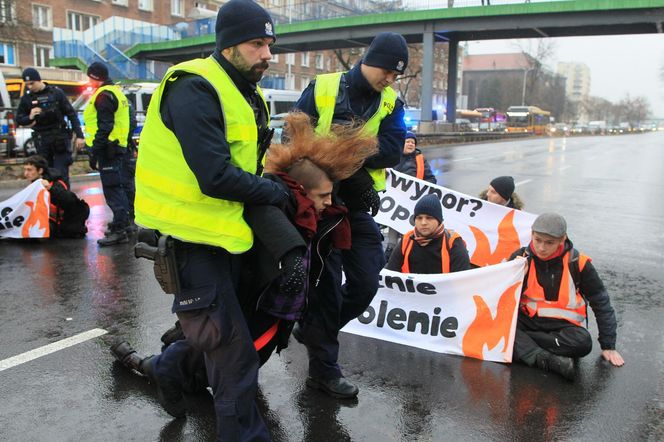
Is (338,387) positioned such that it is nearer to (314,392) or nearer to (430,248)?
(314,392)

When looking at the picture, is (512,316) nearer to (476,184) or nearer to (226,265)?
(226,265)

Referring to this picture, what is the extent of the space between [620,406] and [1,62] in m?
44.8

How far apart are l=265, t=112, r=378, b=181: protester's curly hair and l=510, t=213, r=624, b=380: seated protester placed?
1.77 meters

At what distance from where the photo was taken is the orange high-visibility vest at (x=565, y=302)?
13.3ft

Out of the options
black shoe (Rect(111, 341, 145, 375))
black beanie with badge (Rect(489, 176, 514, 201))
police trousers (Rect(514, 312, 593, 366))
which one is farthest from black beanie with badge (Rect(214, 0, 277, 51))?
black beanie with badge (Rect(489, 176, 514, 201))

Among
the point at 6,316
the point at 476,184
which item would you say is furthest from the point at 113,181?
the point at 476,184

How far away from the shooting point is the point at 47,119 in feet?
26.5

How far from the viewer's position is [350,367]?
394 centimetres

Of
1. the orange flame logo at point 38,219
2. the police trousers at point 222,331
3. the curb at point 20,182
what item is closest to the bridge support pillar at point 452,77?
the curb at point 20,182

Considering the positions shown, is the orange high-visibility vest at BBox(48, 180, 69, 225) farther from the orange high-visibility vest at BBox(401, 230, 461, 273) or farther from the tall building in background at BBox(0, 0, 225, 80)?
the tall building in background at BBox(0, 0, 225, 80)

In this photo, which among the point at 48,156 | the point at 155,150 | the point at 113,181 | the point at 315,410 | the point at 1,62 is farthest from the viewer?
the point at 1,62

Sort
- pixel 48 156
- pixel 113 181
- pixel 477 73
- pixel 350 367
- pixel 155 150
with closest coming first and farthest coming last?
pixel 155 150 → pixel 350 367 → pixel 113 181 → pixel 48 156 → pixel 477 73

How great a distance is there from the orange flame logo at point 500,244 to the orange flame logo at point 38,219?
16.5 ft

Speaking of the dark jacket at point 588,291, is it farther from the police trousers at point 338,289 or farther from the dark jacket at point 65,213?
the dark jacket at point 65,213
